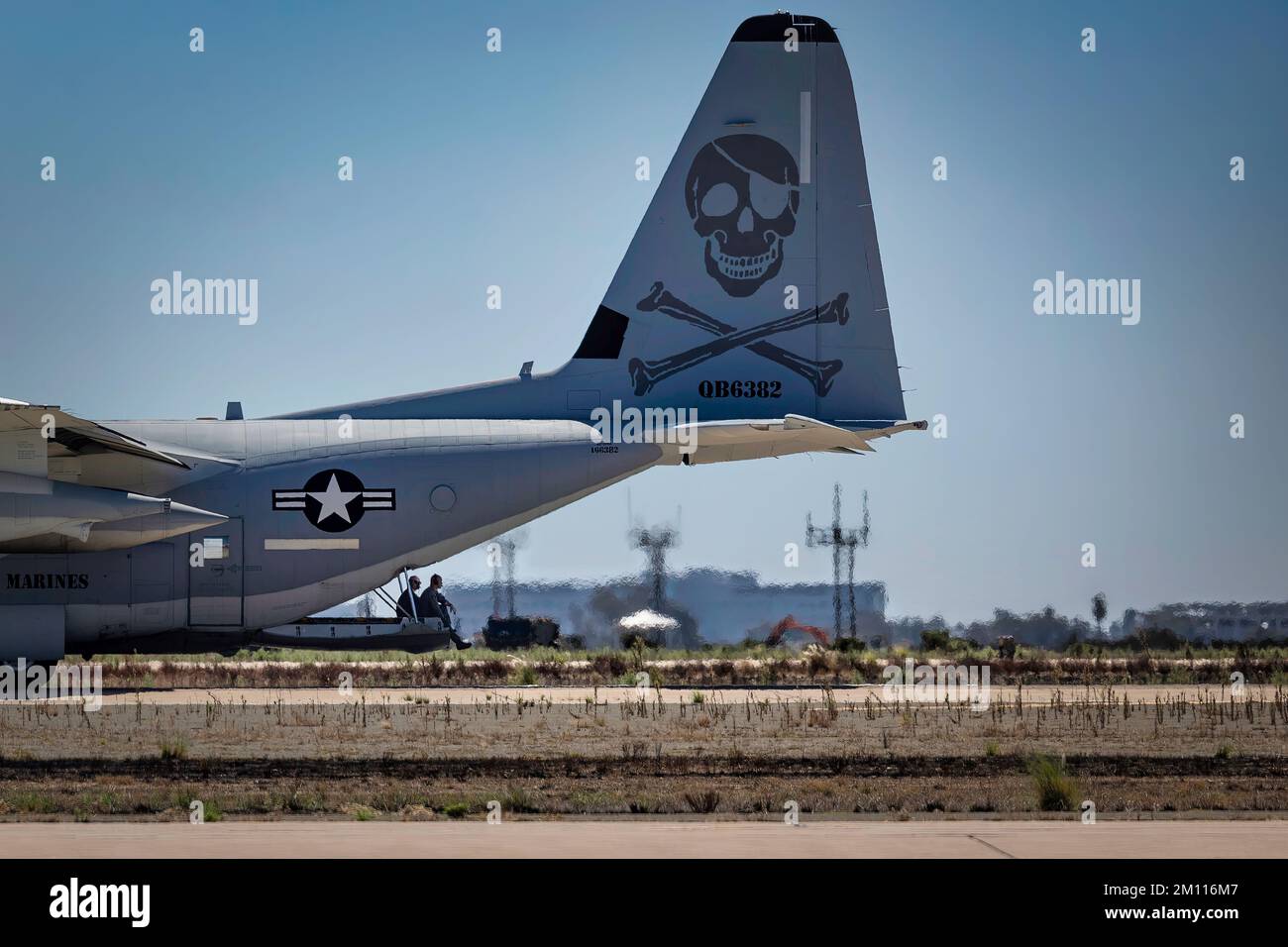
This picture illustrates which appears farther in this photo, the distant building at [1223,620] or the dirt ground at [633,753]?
the distant building at [1223,620]

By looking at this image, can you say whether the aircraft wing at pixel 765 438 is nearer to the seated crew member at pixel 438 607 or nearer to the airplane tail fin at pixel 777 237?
the airplane tail fin at pixel 777 237

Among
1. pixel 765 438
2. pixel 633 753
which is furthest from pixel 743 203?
pixel 633 753

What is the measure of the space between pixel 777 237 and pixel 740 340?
2633mm

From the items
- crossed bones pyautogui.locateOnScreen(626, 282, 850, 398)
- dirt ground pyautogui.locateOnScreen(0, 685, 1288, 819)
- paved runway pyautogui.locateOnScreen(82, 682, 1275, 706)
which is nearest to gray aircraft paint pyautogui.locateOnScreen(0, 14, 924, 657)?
crossed bones pyautogui.locateOnScreen(626, 282, 850, 398)

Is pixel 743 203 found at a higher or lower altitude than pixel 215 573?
higher

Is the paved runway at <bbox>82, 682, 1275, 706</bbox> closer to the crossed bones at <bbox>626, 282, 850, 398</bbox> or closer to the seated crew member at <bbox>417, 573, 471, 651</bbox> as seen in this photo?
the seated crew member at <bbox>417, 573, 471, 651</bbox>

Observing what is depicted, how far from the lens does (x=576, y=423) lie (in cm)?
3170

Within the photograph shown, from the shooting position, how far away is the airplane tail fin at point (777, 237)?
109 feet

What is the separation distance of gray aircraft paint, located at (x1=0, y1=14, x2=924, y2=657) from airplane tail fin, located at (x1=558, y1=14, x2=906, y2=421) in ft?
0.17

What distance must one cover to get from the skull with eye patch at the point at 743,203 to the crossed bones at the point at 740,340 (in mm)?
1172

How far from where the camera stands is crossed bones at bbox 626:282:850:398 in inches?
1294

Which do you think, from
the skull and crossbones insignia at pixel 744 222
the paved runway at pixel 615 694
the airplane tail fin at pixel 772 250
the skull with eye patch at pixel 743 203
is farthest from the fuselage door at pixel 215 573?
the skull with eye patch at pixel 743 203

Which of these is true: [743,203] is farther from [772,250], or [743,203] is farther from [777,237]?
[772,250]
